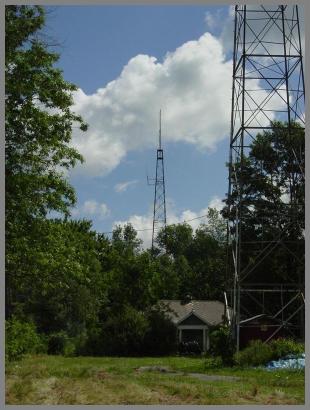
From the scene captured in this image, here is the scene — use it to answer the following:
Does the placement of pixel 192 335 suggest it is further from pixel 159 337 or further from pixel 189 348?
pixel 159 337

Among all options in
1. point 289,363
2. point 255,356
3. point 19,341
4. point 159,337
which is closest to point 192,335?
point 159,337

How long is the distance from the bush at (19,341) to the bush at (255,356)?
7.41 meters

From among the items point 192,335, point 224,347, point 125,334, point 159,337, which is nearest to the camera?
point 224,347

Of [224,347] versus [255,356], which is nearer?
[224,347]

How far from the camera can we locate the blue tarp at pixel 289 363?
1883cm

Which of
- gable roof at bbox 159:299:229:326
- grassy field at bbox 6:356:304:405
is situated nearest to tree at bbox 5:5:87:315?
grassy field at bbox 6:356:304:405

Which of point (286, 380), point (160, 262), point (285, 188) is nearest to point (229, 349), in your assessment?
point (286, 380)

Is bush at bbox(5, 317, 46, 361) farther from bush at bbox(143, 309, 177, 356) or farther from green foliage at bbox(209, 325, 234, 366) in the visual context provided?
green foliage at bbox(209, 325, 234, 366)

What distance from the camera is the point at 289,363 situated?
63.0 feet

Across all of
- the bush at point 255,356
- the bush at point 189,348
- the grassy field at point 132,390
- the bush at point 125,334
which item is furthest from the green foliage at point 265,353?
the bush at point 189,348

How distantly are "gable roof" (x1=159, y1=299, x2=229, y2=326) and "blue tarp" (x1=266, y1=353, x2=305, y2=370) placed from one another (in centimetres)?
1717

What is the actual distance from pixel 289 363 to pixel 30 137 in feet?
35.2

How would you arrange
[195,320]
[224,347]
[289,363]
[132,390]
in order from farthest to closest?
[195,320] → [224,347] → [289,363] → [132,390]

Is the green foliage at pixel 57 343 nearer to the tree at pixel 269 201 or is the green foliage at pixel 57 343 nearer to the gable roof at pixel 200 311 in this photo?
the gable roof at pixel 200 311
